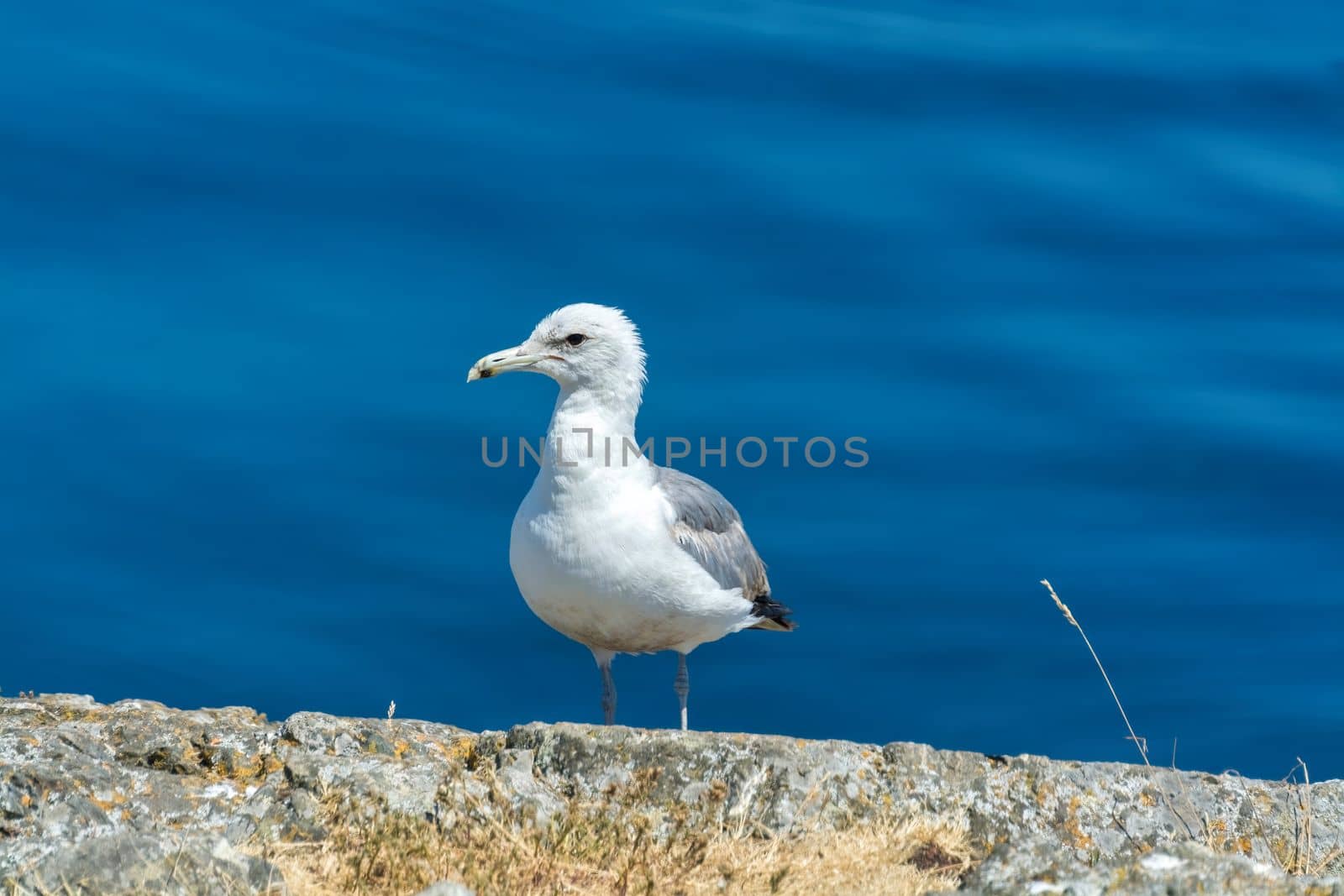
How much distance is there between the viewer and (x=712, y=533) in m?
9.05

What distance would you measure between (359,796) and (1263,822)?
10.3 feet

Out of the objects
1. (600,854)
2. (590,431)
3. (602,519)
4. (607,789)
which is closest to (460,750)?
(607,789)

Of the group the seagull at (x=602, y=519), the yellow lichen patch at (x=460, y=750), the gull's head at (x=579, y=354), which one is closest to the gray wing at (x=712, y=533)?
the seagull at (x=602, y=519)

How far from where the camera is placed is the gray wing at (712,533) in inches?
346

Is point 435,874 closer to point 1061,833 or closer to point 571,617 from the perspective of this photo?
point 1061,833

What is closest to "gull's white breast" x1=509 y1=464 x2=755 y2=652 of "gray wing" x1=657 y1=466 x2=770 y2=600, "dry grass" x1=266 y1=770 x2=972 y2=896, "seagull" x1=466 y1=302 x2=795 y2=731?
"seagull" x1=466 y1=302 x2=795 y2=731

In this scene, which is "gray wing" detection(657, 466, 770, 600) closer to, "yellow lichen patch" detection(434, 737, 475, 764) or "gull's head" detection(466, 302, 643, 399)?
"gull's head" detection(466, 302, 643, 399)

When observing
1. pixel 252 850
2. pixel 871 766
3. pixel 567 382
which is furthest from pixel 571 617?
pixel 252 850

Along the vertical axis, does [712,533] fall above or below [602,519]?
above

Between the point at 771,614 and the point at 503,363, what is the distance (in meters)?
2.43

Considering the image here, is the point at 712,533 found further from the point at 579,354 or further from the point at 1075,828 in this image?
the point at 1075,828

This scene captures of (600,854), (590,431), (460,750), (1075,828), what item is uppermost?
(590,431)

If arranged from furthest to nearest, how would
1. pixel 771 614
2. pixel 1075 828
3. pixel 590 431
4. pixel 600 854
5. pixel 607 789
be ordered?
1. pixel 771 614
2. pixel 590 431
3. pixel 1075 828
4. pixel 607 789
5. pixel 600 854

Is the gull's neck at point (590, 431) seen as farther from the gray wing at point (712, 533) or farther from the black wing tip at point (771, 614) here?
the black wing tip at point (771, 614)
